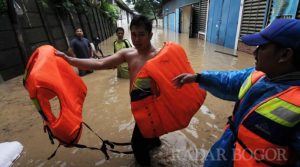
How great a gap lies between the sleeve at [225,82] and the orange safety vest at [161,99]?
0.32 meters

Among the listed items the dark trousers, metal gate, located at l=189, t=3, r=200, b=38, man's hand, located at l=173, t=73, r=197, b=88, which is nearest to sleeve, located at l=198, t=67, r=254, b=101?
man's hand, located at l=173, t=73, r=197, b=88

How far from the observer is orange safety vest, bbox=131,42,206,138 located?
180 centimetres

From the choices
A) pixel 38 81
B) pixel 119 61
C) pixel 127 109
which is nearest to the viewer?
pixel 38 81

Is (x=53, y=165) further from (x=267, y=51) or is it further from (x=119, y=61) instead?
(x=267, y=51)

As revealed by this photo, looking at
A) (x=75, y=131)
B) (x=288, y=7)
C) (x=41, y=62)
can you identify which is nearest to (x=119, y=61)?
(x=41, y=62)

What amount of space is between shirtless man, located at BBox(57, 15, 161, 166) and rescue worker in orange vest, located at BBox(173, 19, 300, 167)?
1054 mm

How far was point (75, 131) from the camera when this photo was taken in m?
1.61

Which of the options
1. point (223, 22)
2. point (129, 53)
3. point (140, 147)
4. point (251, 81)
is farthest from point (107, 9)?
point (251, 81)

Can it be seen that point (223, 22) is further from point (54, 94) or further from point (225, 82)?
point (54, 94)

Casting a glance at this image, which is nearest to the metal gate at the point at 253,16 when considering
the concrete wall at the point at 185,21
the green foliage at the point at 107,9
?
the concrete wall at the point at 185,21

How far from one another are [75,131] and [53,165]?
1212 millimetres

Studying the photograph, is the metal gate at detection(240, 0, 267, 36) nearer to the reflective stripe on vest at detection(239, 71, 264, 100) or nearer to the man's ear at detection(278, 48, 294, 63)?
the reflective stripe on vest at detection(239, 71, 264, 100)

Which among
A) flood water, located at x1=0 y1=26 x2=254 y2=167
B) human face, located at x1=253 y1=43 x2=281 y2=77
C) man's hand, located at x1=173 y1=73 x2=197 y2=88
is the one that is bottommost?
flood water, located at x1=0 y1=26 x2=254 y2=167

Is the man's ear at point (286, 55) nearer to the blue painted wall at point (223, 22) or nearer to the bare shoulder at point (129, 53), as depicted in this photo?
the bare shoulder at point (129, 53)
